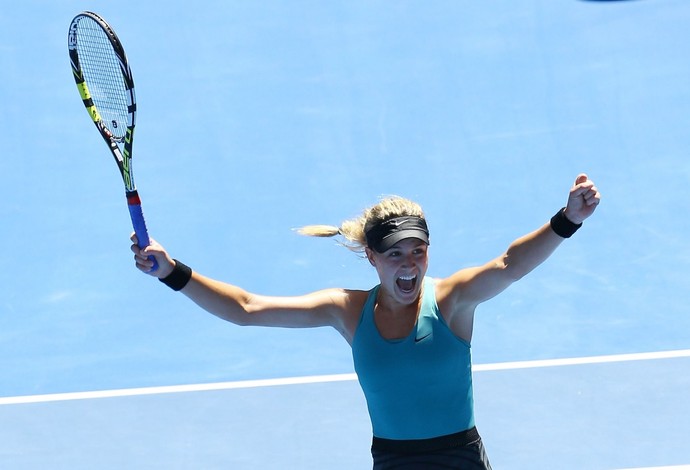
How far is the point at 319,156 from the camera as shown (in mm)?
10125

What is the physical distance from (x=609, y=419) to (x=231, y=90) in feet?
17.3

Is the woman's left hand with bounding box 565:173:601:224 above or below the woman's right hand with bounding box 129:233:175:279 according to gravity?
above

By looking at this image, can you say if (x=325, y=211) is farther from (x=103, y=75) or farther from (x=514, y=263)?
(x=514, y=263)

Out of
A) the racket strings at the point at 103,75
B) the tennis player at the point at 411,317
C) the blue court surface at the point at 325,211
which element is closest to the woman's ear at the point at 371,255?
the tennis player at the point at 411,317

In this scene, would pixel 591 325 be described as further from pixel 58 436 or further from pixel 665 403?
pixel 58 436

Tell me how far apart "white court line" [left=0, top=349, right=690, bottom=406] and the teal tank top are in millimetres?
3085

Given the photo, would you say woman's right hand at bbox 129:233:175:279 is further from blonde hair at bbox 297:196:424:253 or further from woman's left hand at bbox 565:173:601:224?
woman's left hand at bbox 565:173:601:224

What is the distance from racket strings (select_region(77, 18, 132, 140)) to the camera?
16.5ft

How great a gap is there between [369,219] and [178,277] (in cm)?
79

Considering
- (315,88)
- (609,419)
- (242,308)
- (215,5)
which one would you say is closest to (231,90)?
(315,88)

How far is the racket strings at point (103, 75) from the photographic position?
16.5 feet

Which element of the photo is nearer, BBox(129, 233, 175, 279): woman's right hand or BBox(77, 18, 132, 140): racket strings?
BBox(129, 233, 175, 279): woman's right hand

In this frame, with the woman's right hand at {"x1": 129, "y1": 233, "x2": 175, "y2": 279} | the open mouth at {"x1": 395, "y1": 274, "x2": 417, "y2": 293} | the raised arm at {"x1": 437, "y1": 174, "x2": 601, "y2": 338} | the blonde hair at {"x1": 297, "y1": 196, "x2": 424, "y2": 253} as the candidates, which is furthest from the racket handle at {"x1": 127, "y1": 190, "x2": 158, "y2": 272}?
the raised arm at {"x1": 437, "y1": 174, "x2": 601, "y2": 338}

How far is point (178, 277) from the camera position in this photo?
182 inches
